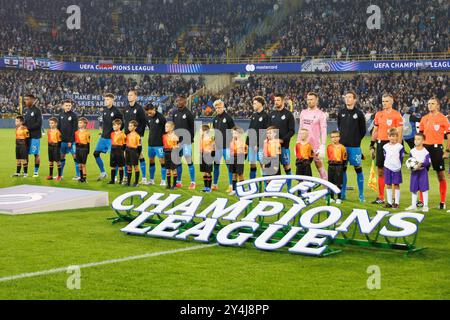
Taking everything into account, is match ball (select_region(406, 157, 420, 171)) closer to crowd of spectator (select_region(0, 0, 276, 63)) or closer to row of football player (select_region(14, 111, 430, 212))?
row of football player (select_region(14, 111, 430, 212))

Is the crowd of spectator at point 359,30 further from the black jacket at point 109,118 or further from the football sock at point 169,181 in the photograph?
the football sock at point 169,181

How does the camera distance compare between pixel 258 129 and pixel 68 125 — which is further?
pixel 68 125

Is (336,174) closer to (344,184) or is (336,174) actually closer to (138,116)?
(344,184)

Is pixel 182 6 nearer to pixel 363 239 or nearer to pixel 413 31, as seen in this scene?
pixel 413 31

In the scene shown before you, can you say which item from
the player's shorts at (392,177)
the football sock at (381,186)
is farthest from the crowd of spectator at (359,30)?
the player's shorts at (392,177)

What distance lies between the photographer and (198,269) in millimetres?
8094

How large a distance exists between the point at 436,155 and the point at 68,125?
354 inches

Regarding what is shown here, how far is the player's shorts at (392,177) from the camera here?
1286cm

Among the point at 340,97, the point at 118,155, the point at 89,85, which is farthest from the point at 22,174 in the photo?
the point at 89,85

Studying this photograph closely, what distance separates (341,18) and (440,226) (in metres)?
39.9

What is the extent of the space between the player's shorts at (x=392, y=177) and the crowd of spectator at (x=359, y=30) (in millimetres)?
31659

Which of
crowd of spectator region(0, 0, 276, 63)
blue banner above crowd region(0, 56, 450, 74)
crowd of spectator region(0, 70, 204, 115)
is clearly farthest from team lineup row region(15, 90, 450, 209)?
crowd of spectator region(0, 0, 276, 63)

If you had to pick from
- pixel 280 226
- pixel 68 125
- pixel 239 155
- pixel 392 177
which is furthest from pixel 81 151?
pixel 280 226
